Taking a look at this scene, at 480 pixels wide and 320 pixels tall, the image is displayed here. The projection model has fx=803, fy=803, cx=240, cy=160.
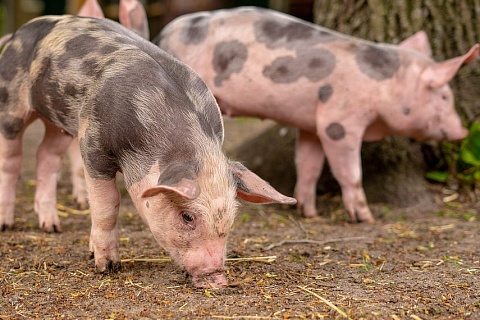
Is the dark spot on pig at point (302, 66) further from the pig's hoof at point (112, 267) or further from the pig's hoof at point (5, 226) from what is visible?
the pig's hoof at point (112, 267)

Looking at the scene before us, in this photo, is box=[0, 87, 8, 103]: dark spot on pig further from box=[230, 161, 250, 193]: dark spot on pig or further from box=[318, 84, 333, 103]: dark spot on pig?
box=[318, 84, 333, 103]: dark spot on pig

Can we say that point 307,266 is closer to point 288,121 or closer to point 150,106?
point 150,106

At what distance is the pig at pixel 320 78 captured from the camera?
20.4 feet

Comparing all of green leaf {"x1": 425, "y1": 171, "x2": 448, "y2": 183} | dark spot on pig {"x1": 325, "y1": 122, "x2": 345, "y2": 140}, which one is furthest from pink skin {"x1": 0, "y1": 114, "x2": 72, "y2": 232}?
green leaf {"x1": 425, "y1": 171, "x2": 448, "y2": 183}

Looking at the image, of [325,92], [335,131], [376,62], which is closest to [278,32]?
[325,92]

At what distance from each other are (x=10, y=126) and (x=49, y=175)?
0.66 m

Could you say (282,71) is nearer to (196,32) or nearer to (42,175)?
(196,32)

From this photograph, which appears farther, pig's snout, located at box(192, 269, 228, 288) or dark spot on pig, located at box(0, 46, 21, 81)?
dark spot on pig, located at box(0, 46, 21, 81)

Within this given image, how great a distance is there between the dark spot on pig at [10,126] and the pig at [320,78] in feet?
5.36

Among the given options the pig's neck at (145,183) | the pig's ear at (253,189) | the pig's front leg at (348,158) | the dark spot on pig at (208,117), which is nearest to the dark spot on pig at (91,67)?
the dark spot on pig at (208,117)

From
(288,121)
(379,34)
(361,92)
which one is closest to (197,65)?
(288,121)

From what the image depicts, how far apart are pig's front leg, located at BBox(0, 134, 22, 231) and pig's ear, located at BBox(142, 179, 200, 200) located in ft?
6.19

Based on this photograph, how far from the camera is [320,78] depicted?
6.21m

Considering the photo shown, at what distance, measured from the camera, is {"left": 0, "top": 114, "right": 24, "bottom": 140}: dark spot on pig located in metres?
5.08
